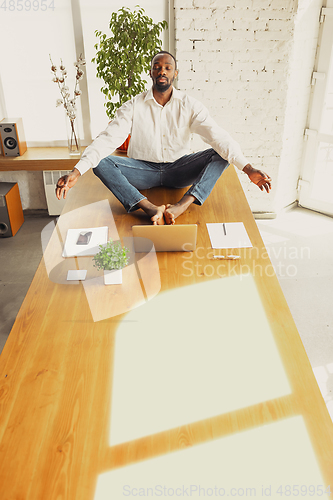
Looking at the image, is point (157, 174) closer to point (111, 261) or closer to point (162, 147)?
point (162, 147)

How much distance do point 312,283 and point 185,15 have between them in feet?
6.45

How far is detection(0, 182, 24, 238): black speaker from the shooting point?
10.1 ft

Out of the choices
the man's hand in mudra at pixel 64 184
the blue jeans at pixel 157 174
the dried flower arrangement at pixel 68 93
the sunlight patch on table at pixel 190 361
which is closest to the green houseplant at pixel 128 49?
the dried flower arrangement at pixel 68 93

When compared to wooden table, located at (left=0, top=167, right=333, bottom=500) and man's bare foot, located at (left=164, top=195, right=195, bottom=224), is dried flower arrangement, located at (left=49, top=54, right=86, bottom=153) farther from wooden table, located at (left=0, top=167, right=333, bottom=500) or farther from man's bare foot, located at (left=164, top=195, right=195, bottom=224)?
wooden table, located at (left=0, top=167, right=333, bottom=500)

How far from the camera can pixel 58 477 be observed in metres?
0.97

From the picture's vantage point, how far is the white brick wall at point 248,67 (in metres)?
2.78

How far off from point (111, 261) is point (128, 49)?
185 cm

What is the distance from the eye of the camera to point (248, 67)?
292 cm

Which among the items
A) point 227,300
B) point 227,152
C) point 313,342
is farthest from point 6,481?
point 227,152

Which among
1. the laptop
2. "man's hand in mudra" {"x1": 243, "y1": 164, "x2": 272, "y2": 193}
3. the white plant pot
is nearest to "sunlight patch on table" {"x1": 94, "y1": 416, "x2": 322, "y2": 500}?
the white plant pot

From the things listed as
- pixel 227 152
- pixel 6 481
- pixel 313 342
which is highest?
pixel 227 152

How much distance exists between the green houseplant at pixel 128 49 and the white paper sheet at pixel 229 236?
143 centimetres

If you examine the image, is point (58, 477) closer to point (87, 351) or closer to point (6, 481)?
point (6, 481)

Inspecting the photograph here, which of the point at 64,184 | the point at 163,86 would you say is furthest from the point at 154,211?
the point at 163,86
